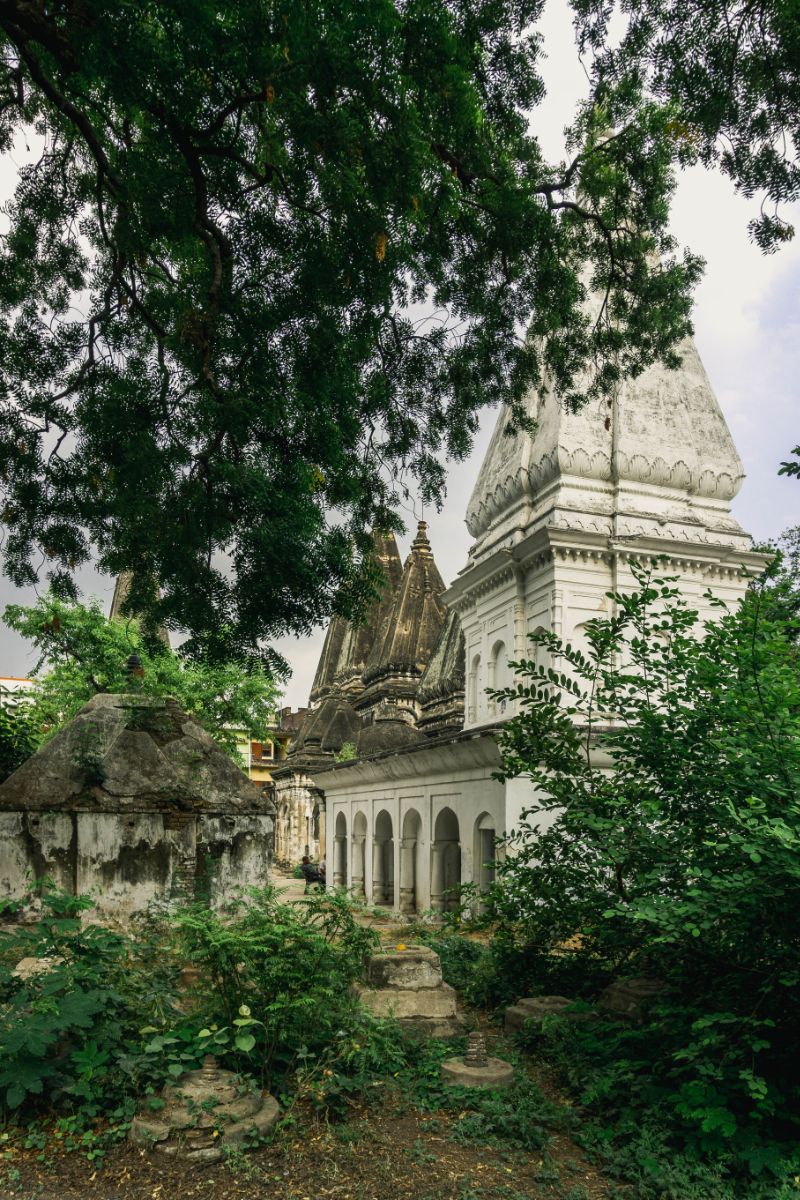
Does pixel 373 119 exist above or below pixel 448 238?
below

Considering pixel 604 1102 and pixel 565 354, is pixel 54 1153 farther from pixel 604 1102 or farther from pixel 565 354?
pixel 565 354

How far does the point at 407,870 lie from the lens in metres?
18.6

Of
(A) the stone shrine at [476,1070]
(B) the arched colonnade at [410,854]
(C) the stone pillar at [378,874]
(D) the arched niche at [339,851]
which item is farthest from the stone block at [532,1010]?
(D) the arched niche at [339,851]

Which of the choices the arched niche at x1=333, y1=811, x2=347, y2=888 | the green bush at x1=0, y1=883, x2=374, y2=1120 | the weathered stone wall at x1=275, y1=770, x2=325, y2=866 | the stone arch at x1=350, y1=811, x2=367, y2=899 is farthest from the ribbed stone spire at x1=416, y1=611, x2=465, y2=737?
the green bush at x1=0, y1=883, x2=374, y2=1120

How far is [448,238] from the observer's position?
6418mm

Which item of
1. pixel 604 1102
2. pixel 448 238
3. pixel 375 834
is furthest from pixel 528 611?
pixel 604 1102

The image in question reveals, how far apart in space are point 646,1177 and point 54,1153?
244 cm

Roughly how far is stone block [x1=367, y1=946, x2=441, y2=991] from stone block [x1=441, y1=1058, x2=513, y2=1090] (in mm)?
942

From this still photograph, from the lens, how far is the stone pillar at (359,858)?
21953 mm

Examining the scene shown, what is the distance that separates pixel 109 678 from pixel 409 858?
943cm

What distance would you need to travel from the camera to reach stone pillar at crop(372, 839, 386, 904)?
67.8ft

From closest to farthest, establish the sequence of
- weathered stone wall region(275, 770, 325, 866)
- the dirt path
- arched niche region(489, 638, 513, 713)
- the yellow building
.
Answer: the dirt path
arched niche region(489, 638, 513, 713)
weathered stone wall region(275, 770, 325, 866)
the yellow building

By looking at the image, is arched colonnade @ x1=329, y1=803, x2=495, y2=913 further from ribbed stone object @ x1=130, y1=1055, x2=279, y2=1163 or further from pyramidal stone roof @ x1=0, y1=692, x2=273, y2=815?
ribbed stone object @ x1=130, y1=1055, x2=279, y2=1163

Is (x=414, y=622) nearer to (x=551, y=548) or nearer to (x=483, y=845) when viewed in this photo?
(x=551, y=548)
